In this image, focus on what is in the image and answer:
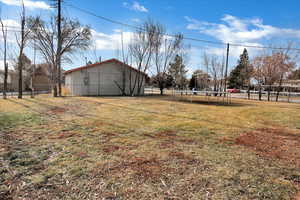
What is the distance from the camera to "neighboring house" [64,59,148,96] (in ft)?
63.1

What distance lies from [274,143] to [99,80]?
18.4 metres

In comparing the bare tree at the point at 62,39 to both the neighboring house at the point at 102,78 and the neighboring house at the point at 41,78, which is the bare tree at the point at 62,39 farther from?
the neighboring house at the point at 41,78

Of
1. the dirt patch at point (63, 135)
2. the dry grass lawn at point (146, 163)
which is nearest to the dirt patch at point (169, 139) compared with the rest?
the dry grass lawn at point (146, 163)

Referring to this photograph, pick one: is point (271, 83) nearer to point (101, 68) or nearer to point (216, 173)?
point (101, 68)

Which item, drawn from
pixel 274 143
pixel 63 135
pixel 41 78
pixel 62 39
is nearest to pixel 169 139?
pixel 274 143

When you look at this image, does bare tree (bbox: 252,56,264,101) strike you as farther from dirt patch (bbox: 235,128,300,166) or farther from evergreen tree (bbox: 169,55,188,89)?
dirt patch (bbox: 235,128,300,166)

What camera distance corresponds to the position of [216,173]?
2619 millimetres

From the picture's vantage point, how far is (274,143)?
4137mm

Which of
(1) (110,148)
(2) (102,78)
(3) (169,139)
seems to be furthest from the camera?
(2) (102,78)

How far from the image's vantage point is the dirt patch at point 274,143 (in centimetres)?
339

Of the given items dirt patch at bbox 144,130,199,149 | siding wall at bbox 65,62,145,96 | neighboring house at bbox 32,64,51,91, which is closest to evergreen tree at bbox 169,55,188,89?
siding wall at bbox 65,62,145,96

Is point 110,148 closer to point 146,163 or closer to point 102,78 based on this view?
point 146,163

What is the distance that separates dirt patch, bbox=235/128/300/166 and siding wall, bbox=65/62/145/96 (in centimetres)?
1738

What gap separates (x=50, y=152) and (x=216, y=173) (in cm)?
294
